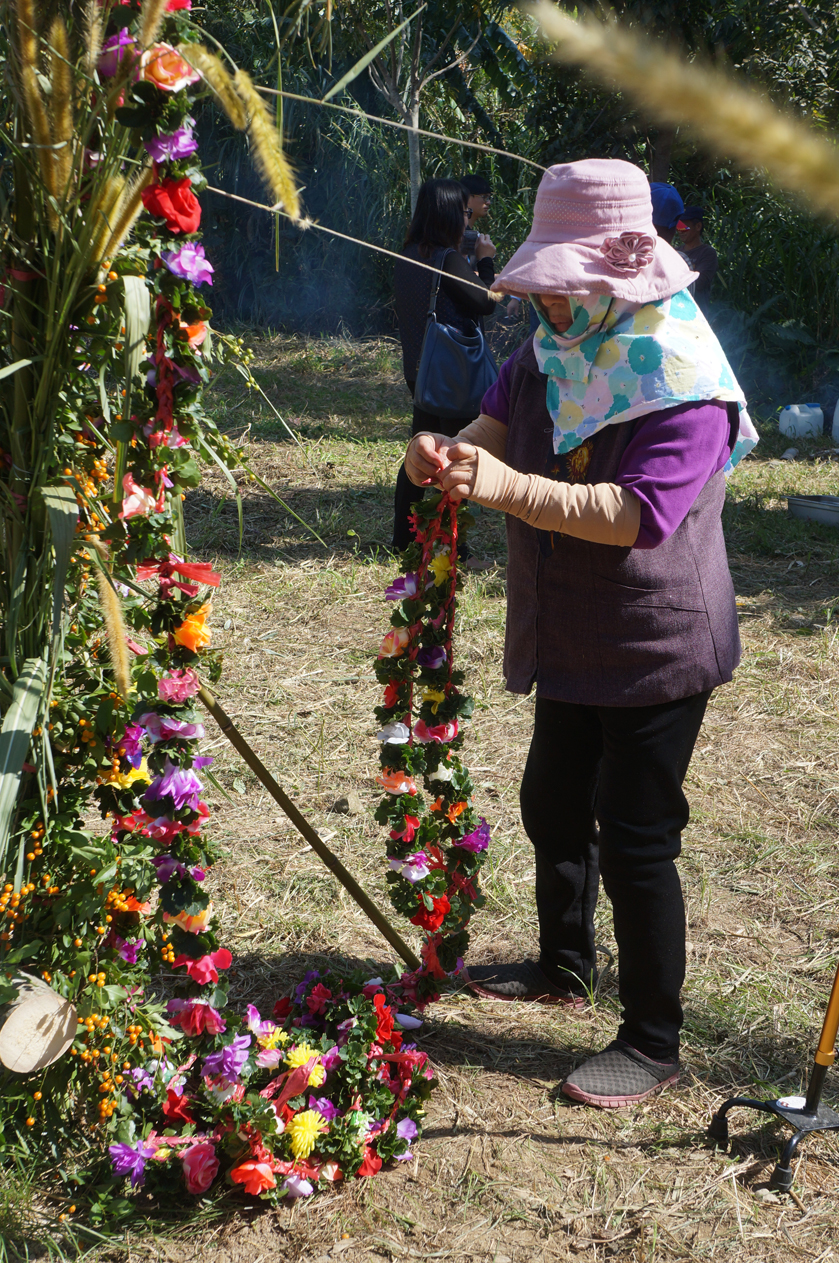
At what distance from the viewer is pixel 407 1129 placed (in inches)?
77.7

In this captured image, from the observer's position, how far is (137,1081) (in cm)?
180

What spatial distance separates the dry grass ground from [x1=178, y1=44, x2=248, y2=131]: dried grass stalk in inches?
68.3

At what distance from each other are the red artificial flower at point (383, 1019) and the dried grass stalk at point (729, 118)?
6.35ft

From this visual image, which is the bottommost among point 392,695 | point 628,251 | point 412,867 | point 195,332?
point 412,867

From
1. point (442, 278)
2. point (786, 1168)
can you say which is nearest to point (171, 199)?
point (786, 1168)

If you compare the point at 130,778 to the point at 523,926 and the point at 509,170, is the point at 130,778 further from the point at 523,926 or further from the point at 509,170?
the point at 509,170

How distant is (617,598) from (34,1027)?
1.21 m

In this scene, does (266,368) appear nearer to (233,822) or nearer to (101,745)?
(233,822)

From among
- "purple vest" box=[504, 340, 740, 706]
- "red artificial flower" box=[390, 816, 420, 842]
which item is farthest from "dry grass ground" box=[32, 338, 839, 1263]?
"purple vest" box=[504, 340, 740, 706]

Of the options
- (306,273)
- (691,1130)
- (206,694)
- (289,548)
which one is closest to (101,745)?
(206,694)

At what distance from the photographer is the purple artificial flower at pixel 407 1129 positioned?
6.46 ft

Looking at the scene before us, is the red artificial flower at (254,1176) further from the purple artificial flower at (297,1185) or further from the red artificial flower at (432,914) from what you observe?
the red artificial flower at (432,914)

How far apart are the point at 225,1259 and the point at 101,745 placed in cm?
89

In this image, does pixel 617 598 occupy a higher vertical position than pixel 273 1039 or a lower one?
higher
